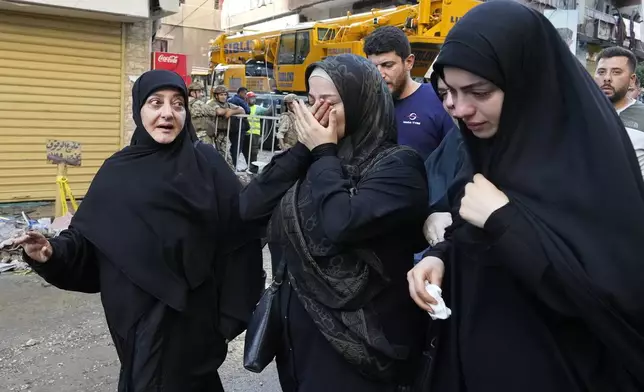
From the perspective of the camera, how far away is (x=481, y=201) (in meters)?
1.32

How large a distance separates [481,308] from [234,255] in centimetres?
140

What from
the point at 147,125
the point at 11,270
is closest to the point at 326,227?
the point at 147,125

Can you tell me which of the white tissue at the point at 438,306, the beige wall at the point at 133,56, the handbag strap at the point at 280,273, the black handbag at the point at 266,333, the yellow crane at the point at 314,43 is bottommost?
the black handbag at the point at 266,333

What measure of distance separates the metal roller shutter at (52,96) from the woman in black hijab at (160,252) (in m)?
6.07

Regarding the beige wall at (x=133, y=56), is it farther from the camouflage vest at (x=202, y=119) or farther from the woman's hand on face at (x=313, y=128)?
the woman's hand on face at (x=313, y=128)

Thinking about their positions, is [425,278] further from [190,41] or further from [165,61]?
[190,41]

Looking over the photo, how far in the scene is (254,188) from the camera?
2.04 metres

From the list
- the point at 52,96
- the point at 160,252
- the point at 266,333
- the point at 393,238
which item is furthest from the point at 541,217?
the point at 52,96

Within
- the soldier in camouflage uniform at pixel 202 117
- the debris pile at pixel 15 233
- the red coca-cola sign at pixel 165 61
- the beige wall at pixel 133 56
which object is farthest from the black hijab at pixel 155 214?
the soldier in camouflage uniform at pixel 202 117

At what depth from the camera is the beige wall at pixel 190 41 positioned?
34688mm

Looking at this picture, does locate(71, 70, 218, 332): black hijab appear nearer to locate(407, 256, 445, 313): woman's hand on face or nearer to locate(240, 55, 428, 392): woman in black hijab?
locate(240, 55, 428, 392): woman in black hijab

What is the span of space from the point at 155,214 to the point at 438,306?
4.82ft

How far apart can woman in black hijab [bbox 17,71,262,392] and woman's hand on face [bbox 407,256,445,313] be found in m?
1.17

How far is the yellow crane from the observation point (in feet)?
37.6
